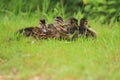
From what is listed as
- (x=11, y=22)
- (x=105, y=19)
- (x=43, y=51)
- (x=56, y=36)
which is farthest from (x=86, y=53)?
(x=105, y=19)

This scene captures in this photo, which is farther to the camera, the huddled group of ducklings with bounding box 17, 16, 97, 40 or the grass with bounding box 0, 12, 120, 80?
the huddled group of ducklings with bounding box 17, 16, 97, 40

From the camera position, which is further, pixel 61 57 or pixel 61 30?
pixel 61 30

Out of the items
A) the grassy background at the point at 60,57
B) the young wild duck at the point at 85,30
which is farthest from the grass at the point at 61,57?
the young wild duck at the point at 85,30

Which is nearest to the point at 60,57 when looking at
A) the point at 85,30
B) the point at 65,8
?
the point at 85,30

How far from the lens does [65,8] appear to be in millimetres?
10961

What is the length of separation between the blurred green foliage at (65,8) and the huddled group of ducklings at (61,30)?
6.43 ft

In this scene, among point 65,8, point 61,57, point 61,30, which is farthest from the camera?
point 65,8

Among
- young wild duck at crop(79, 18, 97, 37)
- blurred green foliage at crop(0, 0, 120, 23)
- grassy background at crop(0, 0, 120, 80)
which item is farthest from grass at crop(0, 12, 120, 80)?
blurred green foliage at crop(0, 0, 120, 23)

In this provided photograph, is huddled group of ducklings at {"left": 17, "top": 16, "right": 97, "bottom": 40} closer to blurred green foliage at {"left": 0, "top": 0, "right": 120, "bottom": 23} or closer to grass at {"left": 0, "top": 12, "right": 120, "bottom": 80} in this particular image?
grass at {"left": 0, "top": 12, "right": 120, "bottom": 80}

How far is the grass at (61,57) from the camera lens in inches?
201

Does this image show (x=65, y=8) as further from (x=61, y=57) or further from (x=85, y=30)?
(x=61, y=57)

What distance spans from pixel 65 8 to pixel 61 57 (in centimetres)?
515

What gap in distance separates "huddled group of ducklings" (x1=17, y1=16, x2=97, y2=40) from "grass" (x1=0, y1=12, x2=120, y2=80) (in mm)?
201

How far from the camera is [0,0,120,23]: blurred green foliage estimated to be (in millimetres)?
9898
